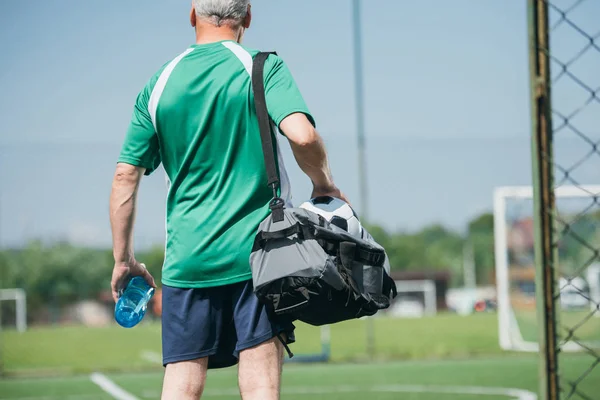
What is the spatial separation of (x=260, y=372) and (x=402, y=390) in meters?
4.86

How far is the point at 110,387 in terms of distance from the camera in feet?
27.6

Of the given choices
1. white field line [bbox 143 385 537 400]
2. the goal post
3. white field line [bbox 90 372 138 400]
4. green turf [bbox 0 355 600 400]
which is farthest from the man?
the goal post

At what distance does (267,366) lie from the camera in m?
2.74

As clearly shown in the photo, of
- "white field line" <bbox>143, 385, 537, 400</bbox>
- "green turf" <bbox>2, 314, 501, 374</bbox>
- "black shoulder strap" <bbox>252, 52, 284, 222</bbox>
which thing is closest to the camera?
"black shoulder strap" <bbox>252, 52, 284, 222</bbox>

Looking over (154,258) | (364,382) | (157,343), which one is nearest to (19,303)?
(157,343)

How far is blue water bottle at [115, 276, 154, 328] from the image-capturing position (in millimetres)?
3117

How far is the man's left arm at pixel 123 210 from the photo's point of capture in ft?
9.66

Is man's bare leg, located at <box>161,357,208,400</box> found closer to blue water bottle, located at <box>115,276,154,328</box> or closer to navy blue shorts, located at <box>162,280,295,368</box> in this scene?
navy blue shorts, located at <box>162,280,295,368</box>

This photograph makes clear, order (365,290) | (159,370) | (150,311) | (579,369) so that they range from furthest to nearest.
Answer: (150,311) < (159,370) < (579,369) < (365,290)

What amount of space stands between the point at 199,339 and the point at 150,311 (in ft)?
53.3

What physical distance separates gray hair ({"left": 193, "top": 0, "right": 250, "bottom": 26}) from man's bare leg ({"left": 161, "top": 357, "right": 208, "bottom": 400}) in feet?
3.82

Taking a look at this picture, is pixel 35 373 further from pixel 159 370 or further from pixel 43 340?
pixel 43 340

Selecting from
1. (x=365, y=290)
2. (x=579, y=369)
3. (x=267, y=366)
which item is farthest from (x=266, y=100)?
(x=579, y=369)

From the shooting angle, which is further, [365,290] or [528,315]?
[528,315]
